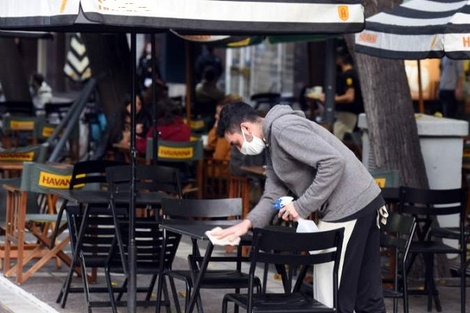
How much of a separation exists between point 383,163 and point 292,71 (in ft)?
Answer: 62.4

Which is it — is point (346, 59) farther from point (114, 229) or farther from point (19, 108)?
point (114, 229)

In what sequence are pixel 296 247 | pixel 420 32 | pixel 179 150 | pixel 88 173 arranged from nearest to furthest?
pixel 296 247
pixel 420 32
pixel 88 173
pixel 179 150

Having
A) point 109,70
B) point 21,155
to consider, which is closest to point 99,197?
point 21,155

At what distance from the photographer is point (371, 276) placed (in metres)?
7.51

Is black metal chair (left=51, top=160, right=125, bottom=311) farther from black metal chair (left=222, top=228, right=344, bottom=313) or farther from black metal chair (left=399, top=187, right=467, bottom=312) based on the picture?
black metal chair (left=222, top=228, right=344, bottom=313)

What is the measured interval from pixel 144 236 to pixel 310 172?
2.35m

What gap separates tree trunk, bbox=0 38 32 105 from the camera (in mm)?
20469

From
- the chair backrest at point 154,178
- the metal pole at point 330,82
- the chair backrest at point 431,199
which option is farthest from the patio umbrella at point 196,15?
the metal pole at point 330,82

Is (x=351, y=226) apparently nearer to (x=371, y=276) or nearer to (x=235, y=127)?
(x=371, y=276)

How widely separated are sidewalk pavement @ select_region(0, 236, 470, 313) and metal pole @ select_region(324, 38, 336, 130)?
5.37 meters

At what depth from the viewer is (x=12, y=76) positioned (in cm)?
2069

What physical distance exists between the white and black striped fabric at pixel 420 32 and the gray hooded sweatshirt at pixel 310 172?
2002 millimetres

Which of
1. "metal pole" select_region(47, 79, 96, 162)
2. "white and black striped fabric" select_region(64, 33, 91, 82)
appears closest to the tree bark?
"metal pole" select_region(47, 79, 96, 162)

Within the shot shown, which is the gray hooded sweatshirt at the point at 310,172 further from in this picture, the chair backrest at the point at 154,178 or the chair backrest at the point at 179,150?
the chair backrest at the point at 179,150
